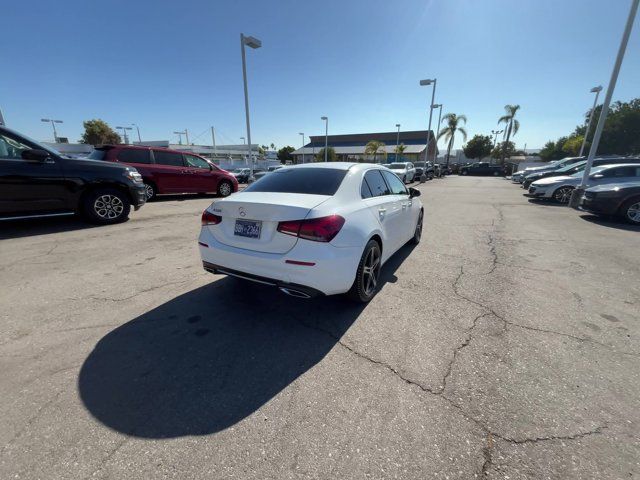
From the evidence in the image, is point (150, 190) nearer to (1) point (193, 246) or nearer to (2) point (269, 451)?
(1) point (193, 246)

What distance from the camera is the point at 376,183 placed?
13.1 ft

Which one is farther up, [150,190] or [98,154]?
[98,154]

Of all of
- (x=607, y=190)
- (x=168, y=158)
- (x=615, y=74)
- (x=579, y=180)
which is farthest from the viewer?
(x=579, y=180)

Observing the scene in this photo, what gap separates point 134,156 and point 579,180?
55.3ft

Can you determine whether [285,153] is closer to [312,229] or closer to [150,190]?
[150,190]

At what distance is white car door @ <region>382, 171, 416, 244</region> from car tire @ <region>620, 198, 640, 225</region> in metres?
7.23

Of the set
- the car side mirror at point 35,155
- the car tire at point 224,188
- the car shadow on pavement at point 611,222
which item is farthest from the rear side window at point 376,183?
the car tire at point 224,188

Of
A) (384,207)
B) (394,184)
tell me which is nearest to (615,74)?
(394,184)

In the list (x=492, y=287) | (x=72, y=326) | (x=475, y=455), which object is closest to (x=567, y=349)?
(x=492, y=287)

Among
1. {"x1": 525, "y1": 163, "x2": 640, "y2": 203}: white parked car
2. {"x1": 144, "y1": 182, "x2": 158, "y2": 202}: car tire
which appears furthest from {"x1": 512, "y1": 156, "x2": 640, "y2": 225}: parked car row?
{"x1": 144, "y1": 182, "x2": 158, "y2": 202}: car tire

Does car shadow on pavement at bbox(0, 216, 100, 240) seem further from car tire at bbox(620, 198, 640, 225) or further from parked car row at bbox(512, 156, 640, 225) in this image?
car tire at bbox(620, 198, 640, 225)

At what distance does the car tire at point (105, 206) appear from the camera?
635cm

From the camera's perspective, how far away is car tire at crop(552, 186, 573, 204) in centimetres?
1201

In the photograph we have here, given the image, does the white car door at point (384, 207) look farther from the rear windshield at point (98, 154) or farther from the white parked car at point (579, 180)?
the white parked car at point (579, 180)
